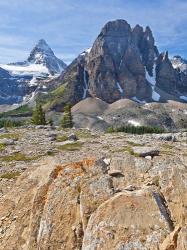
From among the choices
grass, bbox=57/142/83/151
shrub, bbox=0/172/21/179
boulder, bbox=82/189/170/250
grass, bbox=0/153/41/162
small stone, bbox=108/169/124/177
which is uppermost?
small stone, bbox=108/169/124/177

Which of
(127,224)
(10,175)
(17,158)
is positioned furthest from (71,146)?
(127,224)

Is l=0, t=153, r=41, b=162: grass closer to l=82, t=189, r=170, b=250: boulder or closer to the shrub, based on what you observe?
the shrub

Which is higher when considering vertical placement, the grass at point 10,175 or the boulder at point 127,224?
the boulder at point 127,224

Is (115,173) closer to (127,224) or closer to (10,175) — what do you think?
(127,224)

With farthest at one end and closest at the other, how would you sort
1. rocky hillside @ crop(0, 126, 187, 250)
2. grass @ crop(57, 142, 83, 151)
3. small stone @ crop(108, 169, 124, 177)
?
1. grass @ crop(57, 142, 83, 151)
2. small stone @ crop(108, 169, 124, 177)
3. rocky hillside @ crop(0, 126, 187, 250)

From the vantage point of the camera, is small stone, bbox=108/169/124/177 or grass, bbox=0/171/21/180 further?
grass, bbox=0/171/21/180

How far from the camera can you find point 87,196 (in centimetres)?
1900

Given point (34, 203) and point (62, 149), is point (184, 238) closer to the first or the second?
point (34, 203)

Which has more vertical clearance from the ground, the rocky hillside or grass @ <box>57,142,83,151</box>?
the rocky hillside

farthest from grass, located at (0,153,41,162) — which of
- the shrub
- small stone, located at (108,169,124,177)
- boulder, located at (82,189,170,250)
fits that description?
boulder, located at (82,189,170,250)

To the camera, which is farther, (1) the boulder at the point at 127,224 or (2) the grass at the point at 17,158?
(2) the grass at the point at 17,158

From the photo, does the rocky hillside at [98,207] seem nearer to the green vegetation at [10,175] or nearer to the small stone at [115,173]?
the small stone at [115,173]

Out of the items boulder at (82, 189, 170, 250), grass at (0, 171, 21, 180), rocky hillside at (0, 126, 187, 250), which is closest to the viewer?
boulder at (82, 189, 170, 250)

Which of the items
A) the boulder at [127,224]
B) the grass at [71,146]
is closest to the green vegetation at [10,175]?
the boulder at [127,224]
